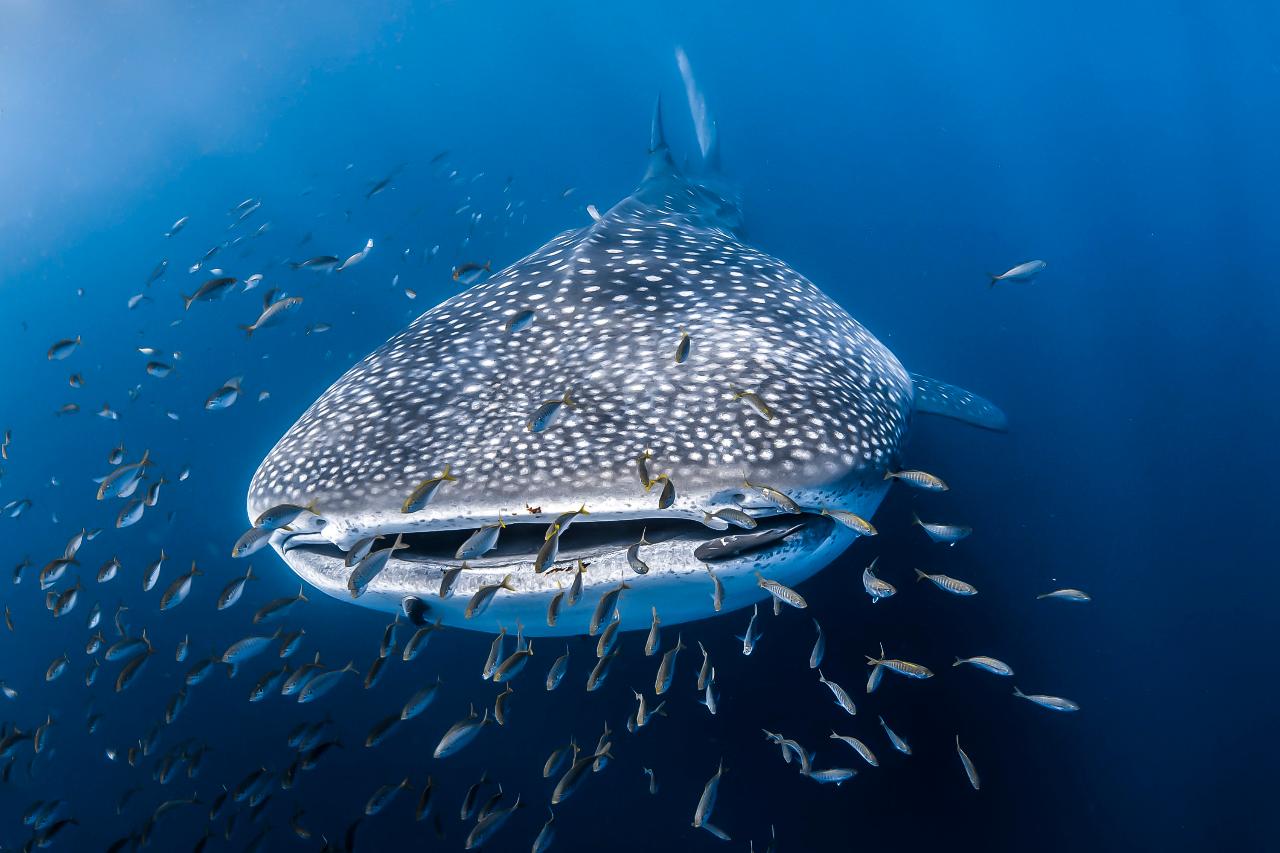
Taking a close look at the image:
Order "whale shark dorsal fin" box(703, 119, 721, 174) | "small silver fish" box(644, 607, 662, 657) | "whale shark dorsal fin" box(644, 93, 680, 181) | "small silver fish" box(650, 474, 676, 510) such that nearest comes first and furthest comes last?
"small silver fish" box(650, 474, 676, 510)
"small silver fish" box(644, 607, 662, 657)
"whale shark dorsal fin" box(644, 93, 680, 181)
"whale shark dorsal fin" box(703, 119, 721, 174)

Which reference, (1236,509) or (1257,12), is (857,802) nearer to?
(1236,509)

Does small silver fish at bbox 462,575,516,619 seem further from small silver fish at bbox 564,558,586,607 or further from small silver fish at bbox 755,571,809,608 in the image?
small silver fish at bbox 755,571,809,608

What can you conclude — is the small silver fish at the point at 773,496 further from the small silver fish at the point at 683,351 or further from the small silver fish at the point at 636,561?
the small silver fish at the point at 683,351

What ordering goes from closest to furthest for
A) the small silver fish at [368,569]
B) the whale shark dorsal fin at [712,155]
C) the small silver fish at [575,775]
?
1. the small silver fish at [368,569]
2. the small silver fish at [575,775]
3. the whale shark dorsal fin at [712,155]

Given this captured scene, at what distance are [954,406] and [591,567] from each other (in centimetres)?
376

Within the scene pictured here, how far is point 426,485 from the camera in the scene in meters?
2.18

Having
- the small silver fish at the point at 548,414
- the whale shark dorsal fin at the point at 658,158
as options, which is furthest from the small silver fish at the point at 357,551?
the whale shark dorsal fin at the point at 658,158

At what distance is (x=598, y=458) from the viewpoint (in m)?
2.21

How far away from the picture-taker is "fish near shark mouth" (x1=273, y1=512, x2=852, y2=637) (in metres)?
2.22

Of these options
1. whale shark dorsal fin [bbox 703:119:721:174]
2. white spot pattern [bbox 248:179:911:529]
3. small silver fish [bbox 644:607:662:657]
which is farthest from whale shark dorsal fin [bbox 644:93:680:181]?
small silver fish [bbox 644:607:662:657]

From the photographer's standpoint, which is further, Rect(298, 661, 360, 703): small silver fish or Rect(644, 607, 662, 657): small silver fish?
Rect(298, 661, 360, 703): small silver fish

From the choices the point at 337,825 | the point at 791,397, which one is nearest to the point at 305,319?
the point at 337,825

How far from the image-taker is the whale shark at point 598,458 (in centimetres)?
218

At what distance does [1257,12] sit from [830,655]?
5813 cm
